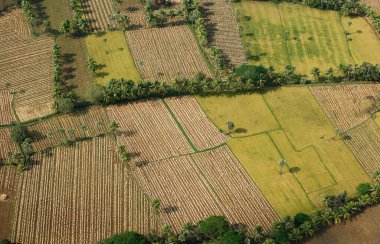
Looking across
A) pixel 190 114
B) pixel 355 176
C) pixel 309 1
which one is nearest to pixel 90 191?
pixel 190 114

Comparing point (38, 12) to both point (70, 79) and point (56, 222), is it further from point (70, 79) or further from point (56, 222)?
point (56, 222)

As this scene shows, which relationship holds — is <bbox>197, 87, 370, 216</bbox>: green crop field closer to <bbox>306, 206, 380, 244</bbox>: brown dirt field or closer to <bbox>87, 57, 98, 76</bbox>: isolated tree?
<bbox>306, 206, 380, 244</bbox>: brown dirt field

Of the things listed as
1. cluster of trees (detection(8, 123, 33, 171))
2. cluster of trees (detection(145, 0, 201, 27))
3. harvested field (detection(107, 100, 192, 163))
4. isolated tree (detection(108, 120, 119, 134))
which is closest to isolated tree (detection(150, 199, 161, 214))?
harvested field (detection(107, 100, 192, 163))

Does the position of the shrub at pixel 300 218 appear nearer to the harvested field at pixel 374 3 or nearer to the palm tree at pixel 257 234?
the palm tree at pixel 257 234

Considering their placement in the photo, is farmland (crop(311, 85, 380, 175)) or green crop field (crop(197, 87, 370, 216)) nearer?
green crop field (crop(197, 87, 370, 216))

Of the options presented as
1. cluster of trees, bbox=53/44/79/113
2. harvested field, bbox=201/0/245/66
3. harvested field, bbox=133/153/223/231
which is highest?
harvested field, bbox=201/0/245/66

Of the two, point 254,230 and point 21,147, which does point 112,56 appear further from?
point 254,230

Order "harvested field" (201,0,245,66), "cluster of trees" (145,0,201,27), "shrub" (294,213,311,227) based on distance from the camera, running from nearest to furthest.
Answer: "shrub" (294,213,311,227) → "harvested field" (201,0,245,66) → "cluster of trees" (145,0,201,27)
